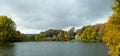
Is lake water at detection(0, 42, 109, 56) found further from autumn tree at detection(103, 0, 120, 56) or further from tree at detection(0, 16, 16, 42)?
tree at detection(0, 16, 16, 42)

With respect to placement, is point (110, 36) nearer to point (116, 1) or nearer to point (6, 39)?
point (116, 1)

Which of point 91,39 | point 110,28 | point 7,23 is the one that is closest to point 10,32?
point 7,23

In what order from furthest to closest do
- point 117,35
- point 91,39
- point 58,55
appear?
point 91,39
point 58,55
point 117,35

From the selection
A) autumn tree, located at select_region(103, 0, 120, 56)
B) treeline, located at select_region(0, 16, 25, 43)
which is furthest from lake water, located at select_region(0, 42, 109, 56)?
treeline, located at select_region(0, 16, 25, 43)

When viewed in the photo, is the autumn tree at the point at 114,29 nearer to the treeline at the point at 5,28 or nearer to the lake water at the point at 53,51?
the lake water at the point at 53,51

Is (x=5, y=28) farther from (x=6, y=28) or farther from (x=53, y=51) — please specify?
(x=53, y=51)

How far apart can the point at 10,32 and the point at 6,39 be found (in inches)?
156

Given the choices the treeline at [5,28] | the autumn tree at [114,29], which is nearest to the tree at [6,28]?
the treeline at [5,28]

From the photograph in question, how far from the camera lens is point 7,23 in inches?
4483

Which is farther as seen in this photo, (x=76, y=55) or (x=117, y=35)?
(x=76, y=55)

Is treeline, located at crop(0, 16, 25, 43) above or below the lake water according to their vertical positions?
above

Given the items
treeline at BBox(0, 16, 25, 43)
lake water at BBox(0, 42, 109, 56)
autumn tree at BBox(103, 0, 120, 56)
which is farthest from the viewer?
treeline at BBox(0, 16, 25, 43)

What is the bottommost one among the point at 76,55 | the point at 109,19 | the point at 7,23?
the point at 76,55

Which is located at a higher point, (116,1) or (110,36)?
(116,1)
